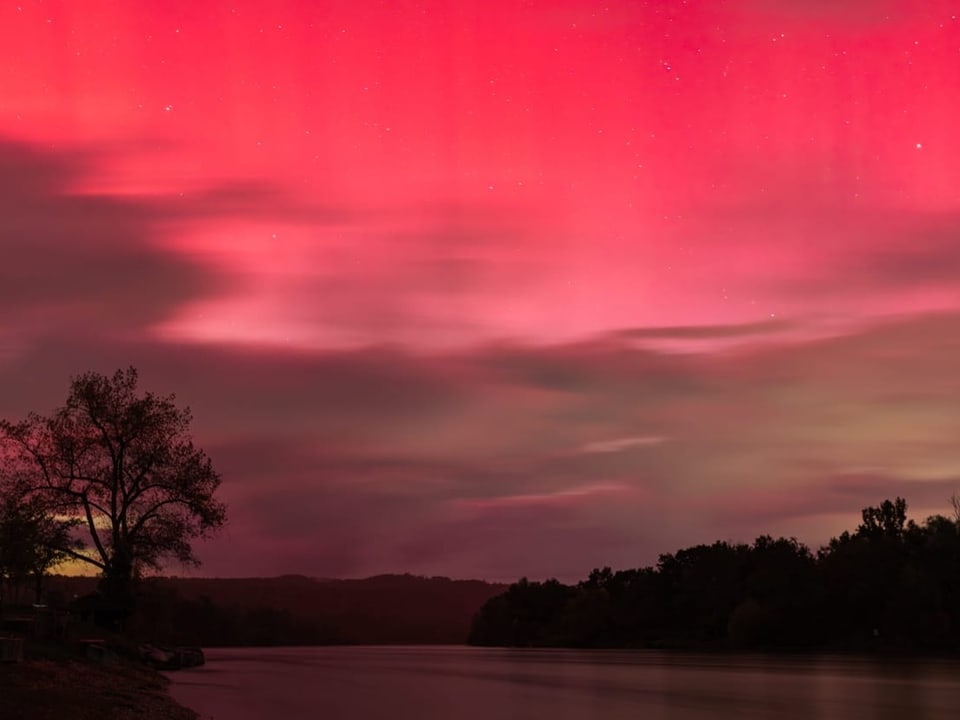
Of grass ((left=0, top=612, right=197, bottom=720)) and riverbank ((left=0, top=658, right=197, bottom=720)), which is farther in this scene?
grass ((left=0, top=612, right=197, bottom=720))

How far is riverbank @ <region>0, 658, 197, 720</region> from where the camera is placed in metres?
40.8

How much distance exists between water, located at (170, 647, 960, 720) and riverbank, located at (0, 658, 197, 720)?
10.7ft

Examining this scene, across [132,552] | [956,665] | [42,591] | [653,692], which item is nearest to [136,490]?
[132,552]

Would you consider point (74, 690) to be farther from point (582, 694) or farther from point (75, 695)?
point (582, 694)

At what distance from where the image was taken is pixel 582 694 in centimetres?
8169

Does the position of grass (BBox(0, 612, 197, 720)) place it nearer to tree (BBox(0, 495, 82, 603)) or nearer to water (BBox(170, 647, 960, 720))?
water (BBox(170, 647, 960, 720))

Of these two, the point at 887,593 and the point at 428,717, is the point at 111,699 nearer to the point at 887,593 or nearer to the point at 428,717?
the point at 428,717

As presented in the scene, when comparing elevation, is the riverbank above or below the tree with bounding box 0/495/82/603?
below

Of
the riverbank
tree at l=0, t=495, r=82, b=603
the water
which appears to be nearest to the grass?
the riverbank

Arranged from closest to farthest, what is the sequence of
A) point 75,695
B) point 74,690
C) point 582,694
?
point 75,695
point 74,690
point 582,694

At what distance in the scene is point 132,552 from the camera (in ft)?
319

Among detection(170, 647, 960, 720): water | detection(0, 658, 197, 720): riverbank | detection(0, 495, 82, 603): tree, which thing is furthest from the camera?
detection(0, 495, 82, 603): tree

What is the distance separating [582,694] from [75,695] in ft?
138

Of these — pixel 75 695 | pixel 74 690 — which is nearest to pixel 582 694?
pixel 74 690
